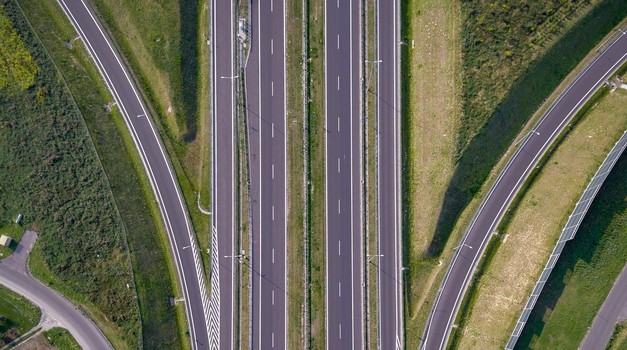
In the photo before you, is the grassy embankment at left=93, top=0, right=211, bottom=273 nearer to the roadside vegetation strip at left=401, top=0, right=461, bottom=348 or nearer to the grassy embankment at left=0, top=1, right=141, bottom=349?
the grassy embankment at left=0, top=1, right=141, bottom=349

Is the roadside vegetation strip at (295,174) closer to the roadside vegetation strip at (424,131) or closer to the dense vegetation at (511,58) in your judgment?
the roadside vegetation strip at (424,131)

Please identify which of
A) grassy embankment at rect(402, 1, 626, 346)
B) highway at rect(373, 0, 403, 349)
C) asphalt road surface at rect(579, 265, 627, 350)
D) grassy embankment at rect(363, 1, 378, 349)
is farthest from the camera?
grassy embankment at rect(363, 1, 378, 349)

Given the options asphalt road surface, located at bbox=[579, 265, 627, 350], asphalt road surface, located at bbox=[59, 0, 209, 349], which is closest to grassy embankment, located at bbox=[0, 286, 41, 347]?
asphalt road surface, located at bbox=[59, 0, 209, 349]

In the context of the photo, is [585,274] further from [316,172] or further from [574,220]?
[316,172]

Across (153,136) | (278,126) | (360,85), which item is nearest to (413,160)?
(360,85)

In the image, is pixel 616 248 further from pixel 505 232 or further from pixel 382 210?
pixel 382 210

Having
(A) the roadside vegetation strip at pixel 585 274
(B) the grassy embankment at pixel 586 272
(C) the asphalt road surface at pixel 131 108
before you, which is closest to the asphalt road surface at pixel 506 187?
(B) the grassy embankment at pixel 586 272
